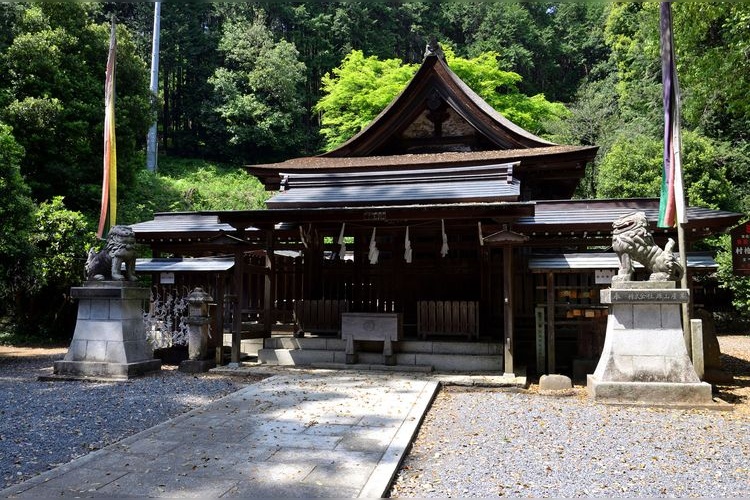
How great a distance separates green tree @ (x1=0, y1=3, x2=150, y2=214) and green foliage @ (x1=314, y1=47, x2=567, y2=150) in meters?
9.96

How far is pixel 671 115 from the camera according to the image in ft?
28.4

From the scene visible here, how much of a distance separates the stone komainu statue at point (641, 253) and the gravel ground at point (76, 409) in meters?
6.54

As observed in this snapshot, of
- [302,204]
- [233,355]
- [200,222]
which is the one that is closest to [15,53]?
[200,222]

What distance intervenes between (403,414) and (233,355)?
16.9ft

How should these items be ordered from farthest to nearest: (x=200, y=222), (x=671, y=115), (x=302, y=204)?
(x=200, y=222), (x=302, y=204), (x=671, y=115)

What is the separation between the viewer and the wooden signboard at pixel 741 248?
1034 cm

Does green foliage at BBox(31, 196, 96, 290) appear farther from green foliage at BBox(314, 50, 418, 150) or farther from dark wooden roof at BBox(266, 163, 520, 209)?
green foliage at BBox(314, 50, 418, 150)

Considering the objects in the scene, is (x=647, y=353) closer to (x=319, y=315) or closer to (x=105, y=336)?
(x=319, y=315)

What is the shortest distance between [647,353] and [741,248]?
4579 millimetres

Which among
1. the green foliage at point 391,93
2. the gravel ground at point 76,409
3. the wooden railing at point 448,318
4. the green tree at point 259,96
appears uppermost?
the green tree at point 259,96

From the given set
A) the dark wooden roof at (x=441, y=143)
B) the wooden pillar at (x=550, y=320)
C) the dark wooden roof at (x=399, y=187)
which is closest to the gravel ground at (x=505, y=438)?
the wooden pillar at (x=550, y=320)

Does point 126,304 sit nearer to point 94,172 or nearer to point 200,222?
point 200,222

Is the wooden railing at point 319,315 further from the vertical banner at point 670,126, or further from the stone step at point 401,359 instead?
the vertical banner at point 670,126

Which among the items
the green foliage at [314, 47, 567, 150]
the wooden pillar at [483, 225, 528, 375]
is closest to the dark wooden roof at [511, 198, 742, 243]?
the wooden pillar at [483, 225, 528, 375]
